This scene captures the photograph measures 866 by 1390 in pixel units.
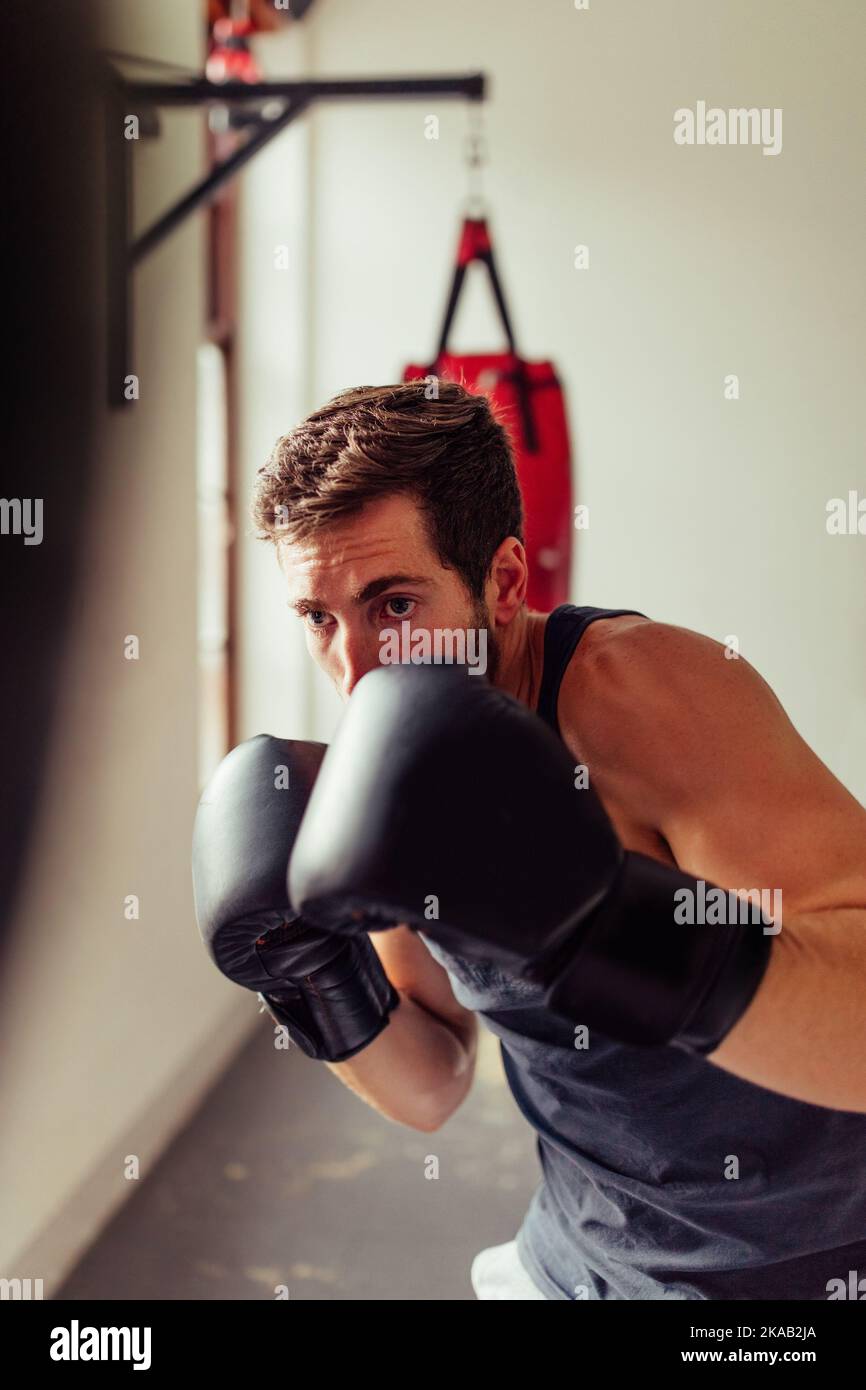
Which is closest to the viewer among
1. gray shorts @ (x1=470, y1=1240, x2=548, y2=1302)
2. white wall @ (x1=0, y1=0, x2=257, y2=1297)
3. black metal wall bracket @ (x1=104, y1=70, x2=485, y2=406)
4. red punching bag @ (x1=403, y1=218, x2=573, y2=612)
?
gray shorts @ (x1=470, y1=1240, x2=548, y2=1302)

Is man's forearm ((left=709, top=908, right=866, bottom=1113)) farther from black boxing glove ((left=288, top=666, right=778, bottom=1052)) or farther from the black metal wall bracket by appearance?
the black metal wall bracket

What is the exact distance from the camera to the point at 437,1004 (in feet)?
4.50

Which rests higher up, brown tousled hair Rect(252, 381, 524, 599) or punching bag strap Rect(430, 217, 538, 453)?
punching bag strap Rect(430, 217, 538, 453)

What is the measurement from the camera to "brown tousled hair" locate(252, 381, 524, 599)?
98cm

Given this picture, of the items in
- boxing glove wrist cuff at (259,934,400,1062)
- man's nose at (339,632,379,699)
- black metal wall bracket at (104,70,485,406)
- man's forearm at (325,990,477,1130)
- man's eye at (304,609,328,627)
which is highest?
black metal wall bracket at (104,70,485,406)

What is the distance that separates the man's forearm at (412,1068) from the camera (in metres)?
1.25

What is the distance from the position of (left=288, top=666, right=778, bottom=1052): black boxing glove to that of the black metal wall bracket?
1589mm

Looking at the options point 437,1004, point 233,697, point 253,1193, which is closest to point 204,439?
point 233,697

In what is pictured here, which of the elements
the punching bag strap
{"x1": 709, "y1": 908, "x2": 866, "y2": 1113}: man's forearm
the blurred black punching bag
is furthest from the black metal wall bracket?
{"x1": 709, "y1": 908, "x2": 866, "y2": 1113}: man's forearm

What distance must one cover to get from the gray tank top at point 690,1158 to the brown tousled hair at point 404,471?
124mm

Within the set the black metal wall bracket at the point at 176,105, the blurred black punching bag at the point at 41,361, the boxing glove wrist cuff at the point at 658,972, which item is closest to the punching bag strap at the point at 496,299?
the black metal wall bracket at the point at 176,105

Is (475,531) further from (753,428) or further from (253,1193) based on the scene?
(753,428)

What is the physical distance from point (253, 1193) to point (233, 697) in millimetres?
1527

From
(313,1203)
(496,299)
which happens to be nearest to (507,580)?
(496,299)
